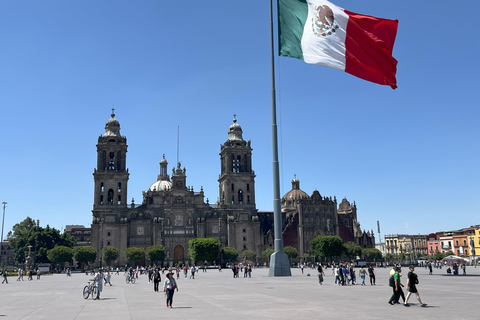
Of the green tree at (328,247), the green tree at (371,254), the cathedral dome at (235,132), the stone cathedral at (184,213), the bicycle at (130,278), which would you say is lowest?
the bicycle at (130,278)

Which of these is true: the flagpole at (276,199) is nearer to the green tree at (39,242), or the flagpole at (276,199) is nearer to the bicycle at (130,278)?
the bicycle at (130,278)

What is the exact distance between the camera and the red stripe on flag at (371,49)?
76.1 ft

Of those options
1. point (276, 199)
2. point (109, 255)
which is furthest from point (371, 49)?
point (109, 255)

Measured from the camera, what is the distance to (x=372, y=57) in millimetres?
23484

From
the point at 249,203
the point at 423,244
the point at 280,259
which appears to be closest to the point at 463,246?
the point at 423,244

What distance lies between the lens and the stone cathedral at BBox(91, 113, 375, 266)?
105m

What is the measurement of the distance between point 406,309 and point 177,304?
9.06 metres

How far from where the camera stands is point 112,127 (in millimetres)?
111750

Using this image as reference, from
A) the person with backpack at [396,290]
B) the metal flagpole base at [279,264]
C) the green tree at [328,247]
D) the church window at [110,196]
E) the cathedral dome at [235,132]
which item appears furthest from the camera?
the cathedral dome at [235,132]

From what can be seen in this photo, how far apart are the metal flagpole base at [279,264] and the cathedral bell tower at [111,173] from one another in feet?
264

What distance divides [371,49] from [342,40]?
155 centimetres

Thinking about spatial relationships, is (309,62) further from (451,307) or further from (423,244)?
(423,244)

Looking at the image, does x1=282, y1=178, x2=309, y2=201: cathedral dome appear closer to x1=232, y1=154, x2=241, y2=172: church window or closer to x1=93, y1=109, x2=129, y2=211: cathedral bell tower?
x1=232, y1=154, x2=241, y2=172: church window

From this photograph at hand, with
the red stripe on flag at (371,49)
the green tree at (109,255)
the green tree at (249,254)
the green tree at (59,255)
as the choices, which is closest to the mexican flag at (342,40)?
the red stripe on flag at (371,49)
